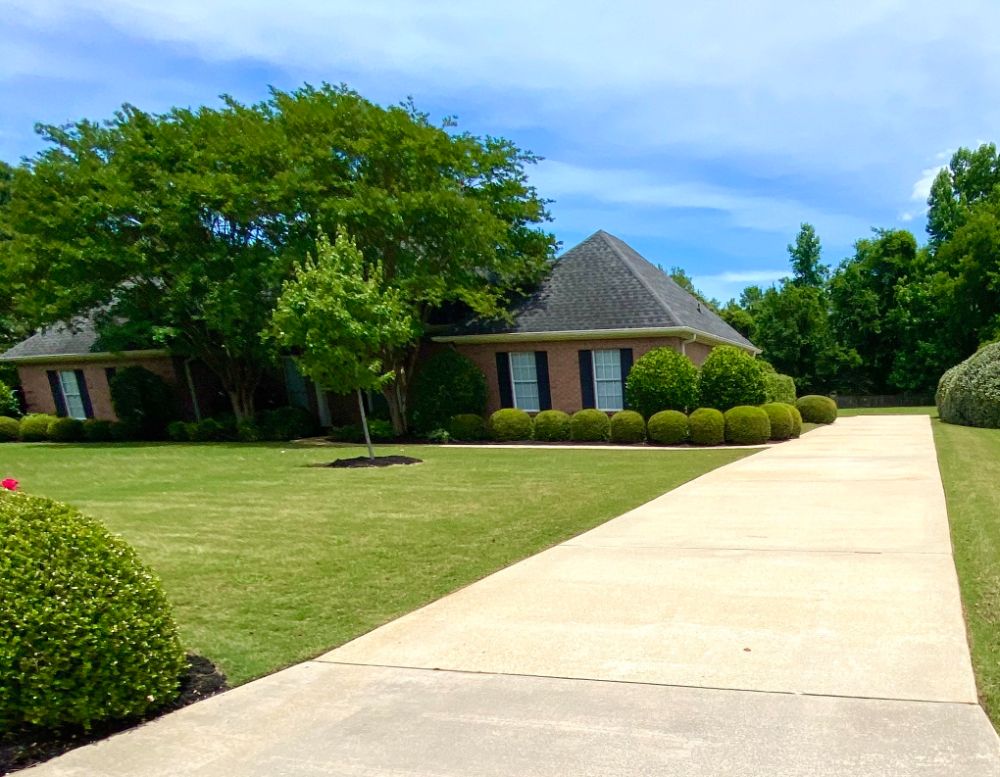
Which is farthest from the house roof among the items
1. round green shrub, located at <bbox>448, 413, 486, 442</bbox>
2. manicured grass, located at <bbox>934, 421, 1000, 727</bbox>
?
manicured grass, located at <bbox>934, 421, 1000, 727</bbox>

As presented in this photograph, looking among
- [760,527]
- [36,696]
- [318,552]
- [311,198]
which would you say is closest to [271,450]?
[311,198]

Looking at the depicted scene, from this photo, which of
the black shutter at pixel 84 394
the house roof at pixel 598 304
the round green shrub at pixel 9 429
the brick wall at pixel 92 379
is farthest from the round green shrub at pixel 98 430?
the house roof at pixel 598 304

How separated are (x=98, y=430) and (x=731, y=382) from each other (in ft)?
74.9

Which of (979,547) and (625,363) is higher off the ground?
(625,363)

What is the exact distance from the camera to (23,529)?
3.17m

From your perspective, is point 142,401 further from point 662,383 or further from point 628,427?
point 662,383

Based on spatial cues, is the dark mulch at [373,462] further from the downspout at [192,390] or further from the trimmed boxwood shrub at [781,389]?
the downspout at [192,390]

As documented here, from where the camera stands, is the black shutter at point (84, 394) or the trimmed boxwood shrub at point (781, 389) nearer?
the trimmed boxwood shrub at point (781, 389)

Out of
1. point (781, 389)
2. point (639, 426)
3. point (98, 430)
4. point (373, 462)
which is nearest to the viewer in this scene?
point (373, 462)

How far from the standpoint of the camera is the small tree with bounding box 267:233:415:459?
1284 centimetres

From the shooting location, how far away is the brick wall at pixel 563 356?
19094mm

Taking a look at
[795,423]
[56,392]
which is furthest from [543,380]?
[56,392]

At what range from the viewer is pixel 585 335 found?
19.4m

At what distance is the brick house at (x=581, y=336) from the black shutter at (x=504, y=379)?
3 cm
